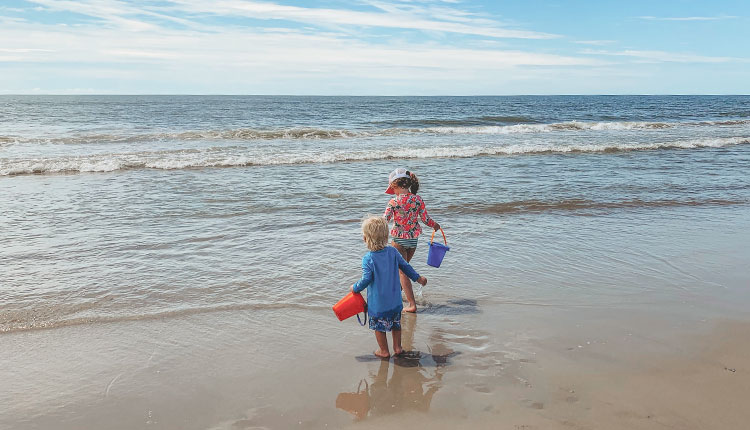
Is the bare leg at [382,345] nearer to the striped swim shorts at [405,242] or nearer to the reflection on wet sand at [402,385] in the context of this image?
the reflection on wet sand at [402,385]

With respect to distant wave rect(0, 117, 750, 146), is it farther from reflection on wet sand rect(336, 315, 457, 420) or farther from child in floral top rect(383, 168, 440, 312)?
reflection on wet sand rect(336, 315, 457, 420)

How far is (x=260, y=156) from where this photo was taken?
17.8 m

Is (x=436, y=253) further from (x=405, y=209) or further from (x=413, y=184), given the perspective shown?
(x=413, y=184)

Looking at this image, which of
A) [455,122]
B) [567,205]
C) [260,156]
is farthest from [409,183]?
[455,122]

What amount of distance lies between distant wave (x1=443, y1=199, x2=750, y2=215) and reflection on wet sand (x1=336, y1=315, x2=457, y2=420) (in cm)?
589

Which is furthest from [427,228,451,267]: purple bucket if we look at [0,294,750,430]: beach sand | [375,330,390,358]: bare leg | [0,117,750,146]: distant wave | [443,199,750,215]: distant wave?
[0,117,750,146]: distant wave

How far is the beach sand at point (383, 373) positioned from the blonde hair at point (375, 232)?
2.93 feet

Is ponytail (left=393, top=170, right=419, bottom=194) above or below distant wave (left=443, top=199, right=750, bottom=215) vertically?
above

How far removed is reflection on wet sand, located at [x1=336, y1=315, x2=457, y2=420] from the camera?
363 cm

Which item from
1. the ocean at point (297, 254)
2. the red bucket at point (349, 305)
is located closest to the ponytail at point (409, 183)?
the ocean at point (297, 254)

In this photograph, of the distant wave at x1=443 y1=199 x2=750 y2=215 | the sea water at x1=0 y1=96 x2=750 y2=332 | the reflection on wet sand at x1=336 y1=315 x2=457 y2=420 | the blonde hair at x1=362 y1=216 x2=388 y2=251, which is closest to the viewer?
the reflection on wet sand at x1=336 y1=315 x2=457 y2=420

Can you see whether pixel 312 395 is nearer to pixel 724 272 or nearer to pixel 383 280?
pixel 383 280

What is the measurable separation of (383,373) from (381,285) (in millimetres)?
693

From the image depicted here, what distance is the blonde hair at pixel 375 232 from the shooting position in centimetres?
434
